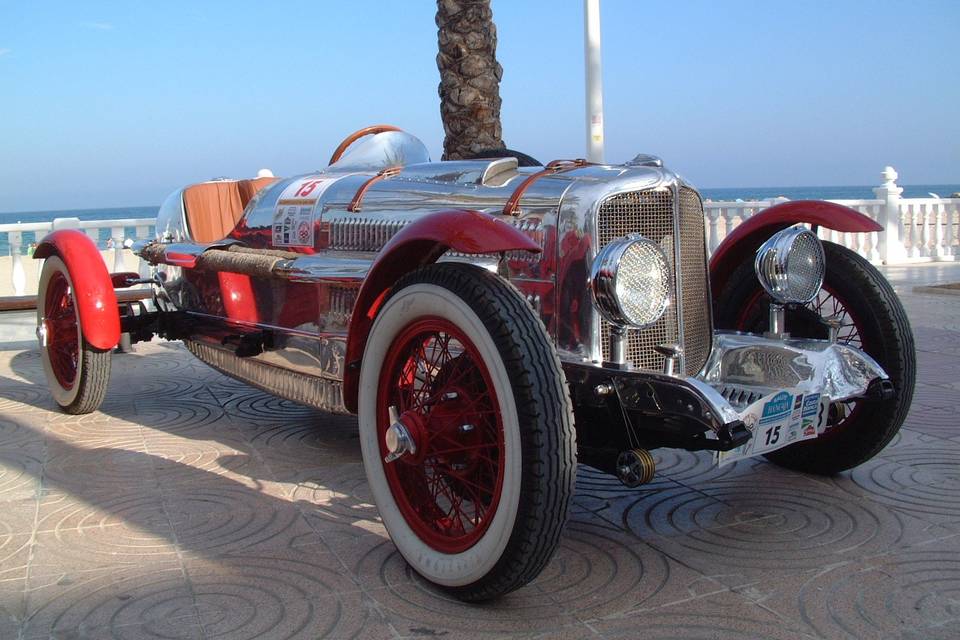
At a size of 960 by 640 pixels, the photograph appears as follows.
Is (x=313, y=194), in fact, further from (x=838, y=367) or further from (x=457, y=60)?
(x=457, y=60)

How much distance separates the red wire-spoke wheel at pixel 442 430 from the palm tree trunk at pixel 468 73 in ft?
16.8

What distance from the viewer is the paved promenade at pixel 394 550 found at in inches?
89.2

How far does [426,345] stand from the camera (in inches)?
106

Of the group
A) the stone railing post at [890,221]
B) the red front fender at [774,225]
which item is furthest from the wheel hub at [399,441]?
the stone railing post at [890,221]

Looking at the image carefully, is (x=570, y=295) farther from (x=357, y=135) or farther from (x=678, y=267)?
(x=357, y=135)

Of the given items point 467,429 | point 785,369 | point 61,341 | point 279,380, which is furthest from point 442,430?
point 61,341

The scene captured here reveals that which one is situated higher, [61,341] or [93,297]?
[93,297]

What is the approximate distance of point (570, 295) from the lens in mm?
2773

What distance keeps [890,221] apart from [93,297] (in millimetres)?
10921

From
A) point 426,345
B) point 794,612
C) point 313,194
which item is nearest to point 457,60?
point 313,194

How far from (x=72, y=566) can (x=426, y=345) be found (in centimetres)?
124

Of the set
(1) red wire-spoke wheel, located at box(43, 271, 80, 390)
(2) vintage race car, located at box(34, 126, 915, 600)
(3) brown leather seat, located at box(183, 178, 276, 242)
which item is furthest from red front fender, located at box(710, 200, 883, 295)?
(1) red wire-spoke wheel, located at box(43, 271, 80, 390)

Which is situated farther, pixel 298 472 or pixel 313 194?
pixel 313 194

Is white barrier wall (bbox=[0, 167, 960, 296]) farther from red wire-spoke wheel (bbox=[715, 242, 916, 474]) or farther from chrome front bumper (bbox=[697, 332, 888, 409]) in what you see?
chrome front bumper (bbox=[697, 332, 888, 409])
